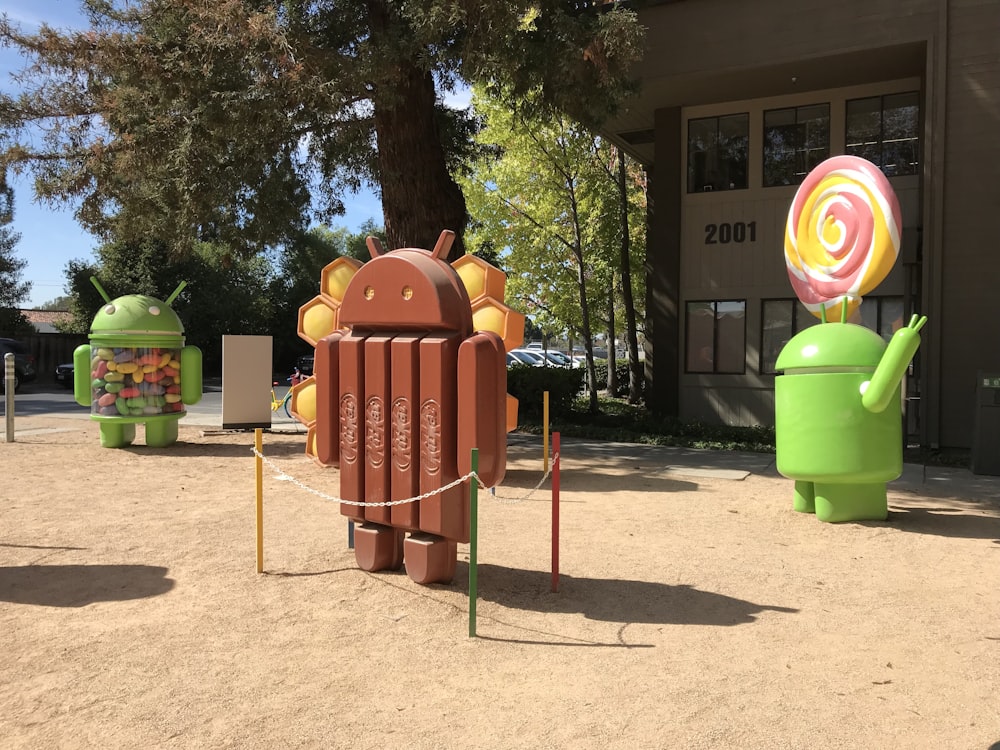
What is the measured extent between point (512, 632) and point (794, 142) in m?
14.7

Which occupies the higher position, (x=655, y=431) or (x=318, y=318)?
(x=318, y=318)

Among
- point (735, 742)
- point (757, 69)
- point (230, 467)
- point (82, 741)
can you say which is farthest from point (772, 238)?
point (82, 741)

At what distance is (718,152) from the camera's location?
17.2 meters

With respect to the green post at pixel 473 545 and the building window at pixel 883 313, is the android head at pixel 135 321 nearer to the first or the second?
the green post at pixel 473 545

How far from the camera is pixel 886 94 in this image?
614 inches

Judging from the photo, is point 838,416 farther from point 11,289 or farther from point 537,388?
point 11,289

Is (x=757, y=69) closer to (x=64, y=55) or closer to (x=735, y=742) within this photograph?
(x=64, y=55)

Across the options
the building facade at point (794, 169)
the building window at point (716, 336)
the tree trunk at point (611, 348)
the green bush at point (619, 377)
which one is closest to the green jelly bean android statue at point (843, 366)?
the building facade at point (794, 169)

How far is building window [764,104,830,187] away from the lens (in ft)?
53.1

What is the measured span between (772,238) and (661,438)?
5182 mm

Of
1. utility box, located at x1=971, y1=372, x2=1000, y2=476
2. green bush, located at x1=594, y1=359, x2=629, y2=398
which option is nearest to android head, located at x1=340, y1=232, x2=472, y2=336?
utility box, located at x1=971, y1=372, x2=1000, y2=476

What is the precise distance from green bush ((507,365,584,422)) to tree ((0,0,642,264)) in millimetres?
4454

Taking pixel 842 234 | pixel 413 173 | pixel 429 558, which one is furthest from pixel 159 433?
pixel 842 234

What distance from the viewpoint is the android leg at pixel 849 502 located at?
755 centimetres
